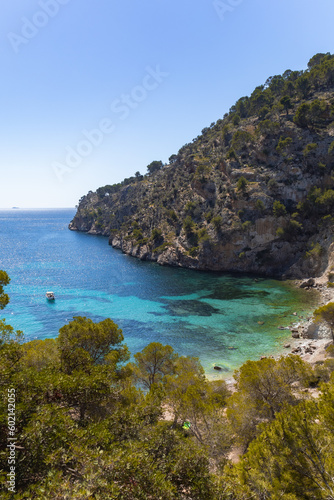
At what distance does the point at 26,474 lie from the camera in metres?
6.67

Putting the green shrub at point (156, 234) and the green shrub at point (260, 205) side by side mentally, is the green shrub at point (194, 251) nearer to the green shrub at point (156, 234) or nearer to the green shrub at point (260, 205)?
the green shrub at point (156, 234)

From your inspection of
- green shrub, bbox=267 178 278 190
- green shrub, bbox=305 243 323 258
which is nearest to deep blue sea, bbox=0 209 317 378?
green shrub, bbox=305 243 323 258

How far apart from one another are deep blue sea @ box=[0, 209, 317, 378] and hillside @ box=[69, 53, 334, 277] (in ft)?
20.5

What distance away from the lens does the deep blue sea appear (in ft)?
101

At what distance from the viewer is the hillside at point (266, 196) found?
56.1 m

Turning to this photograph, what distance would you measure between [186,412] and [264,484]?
573cm

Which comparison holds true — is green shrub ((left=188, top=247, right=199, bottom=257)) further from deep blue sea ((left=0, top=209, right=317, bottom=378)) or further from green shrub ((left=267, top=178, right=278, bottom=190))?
green shrub ((left=267, top=178, right=278, bottom=190))

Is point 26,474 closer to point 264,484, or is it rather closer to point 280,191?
point 264,484

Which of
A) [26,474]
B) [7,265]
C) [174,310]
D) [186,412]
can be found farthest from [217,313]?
[7,265]

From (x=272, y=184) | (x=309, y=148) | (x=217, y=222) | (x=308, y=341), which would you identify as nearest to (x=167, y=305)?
(x=308, y=341)

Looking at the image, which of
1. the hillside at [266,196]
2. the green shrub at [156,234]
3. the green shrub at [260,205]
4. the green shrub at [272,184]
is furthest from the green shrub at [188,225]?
the green shrub at [272,184]

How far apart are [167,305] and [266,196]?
116 feet

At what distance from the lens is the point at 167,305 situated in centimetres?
4369

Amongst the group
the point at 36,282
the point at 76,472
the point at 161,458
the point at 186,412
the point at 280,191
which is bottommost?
the point at 36,282
